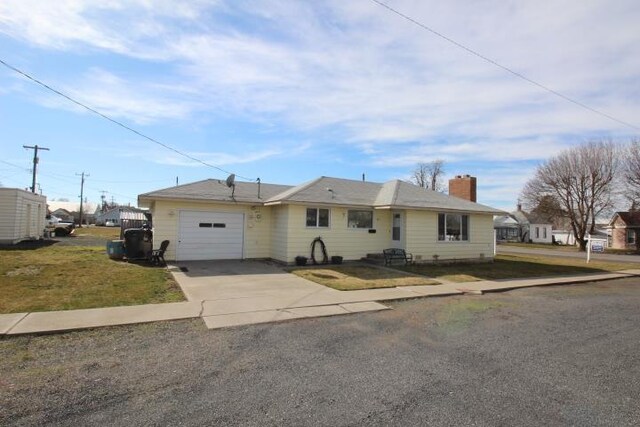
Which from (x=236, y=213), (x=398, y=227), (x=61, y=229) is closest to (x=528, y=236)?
(x=398, y=227)

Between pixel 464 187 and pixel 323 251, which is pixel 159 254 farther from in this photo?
pixel 464 187

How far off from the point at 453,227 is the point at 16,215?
23585 mm

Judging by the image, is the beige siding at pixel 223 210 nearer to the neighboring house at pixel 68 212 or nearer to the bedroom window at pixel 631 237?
the bedroom window at pixel 631 237

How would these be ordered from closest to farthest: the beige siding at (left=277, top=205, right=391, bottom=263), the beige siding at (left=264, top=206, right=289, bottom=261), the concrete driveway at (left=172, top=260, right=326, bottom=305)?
the concrete driveway at (left=172, top=260, right=326, bottom=305) < the beige siding at (left=277, top=205, right=391, bottom=263) < the beige siding at (left=264, top=206, right=289, bottom=261)

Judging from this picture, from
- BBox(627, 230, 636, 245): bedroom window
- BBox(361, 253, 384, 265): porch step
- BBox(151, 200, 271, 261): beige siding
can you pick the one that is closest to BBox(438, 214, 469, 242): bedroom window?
BBox(361, 253, 384, 265): porch step

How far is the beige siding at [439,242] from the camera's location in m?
17.8

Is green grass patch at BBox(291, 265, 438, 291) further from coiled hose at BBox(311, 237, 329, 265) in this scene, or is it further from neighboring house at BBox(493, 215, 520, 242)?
neighboring house at BBox(493, 215, 520, 242)

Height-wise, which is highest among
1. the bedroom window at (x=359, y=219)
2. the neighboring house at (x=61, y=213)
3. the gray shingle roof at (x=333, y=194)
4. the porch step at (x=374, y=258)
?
the neighboring house at (x=61, y=213)

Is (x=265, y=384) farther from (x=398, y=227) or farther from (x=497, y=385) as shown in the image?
(x=398, y=227)

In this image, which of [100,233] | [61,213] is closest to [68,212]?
[61,213]

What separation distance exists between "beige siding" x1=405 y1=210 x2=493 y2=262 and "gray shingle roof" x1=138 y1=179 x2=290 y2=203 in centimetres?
687

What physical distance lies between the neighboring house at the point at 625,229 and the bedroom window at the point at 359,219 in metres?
43.7

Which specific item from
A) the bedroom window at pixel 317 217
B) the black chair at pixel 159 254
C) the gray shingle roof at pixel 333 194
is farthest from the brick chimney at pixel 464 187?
the black chair at pixel 159 254

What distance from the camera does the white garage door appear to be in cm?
1636
